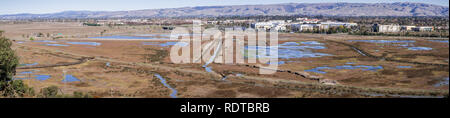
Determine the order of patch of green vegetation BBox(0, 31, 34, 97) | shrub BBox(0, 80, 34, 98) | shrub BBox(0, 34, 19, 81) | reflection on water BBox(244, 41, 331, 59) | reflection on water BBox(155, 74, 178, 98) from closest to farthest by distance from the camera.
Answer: shrub BBox(0, 80, 34, 98) < patch of green vegetation BBox(0, 31, 34, 97) < shrub BBox(0, 34, 19, 81) < reflection on water BBox(155, 74, 178, 98) < reflection on water BBox(244, 41, 331, 59)

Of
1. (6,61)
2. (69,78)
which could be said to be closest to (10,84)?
(6,61)

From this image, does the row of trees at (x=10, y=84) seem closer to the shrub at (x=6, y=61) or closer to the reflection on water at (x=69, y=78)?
the shrub at (x=6, y=61)

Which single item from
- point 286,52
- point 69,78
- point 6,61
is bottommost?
point 69,78

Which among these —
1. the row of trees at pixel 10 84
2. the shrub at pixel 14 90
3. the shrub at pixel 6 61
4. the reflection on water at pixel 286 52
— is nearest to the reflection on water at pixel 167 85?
the row of trees at pixel 10 84

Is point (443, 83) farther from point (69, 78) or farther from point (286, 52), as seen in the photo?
point (286, 52)

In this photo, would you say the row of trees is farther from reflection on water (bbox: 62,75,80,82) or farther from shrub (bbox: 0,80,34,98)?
reflection on water (bbox: 62,75,80,82)

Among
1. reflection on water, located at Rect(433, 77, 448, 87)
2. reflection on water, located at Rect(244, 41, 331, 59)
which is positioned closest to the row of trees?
reflection on water, located at Rect(433, 77, 448, 87)

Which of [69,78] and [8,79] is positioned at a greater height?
[8,79]

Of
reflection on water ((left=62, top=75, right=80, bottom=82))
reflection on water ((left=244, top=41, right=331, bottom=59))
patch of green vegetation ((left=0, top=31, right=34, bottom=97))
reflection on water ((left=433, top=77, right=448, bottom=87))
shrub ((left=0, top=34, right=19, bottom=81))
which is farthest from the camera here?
reflection on water ((left=244, top=41, right=331, bottom=59))

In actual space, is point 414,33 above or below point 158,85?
above
